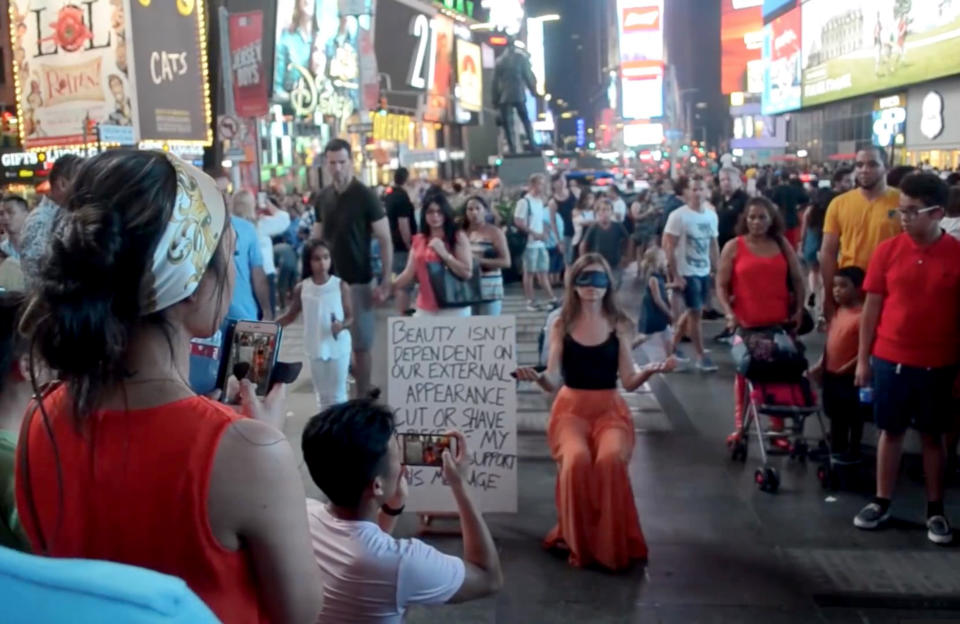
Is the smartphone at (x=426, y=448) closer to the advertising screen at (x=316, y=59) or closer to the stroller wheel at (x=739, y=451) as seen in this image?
the stroller wheel at (x=739, y=451)

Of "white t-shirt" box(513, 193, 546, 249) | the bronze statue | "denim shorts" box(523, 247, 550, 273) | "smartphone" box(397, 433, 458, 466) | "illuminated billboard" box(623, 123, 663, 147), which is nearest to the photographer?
"smartphone" box(397, 433, 458, 466)

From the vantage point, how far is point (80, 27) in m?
24.2

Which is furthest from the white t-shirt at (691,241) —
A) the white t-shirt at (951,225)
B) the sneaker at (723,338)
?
the white t-shirt at (951,225)

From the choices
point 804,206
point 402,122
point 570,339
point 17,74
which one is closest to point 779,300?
point 570,339

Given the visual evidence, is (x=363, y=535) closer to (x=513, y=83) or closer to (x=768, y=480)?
(x=768, y=480)

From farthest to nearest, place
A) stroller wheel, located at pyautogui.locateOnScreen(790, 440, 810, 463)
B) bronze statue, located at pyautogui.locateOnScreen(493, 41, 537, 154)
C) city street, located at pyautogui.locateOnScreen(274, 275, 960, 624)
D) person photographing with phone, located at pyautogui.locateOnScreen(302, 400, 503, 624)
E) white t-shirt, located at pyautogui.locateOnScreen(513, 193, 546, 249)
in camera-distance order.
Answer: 1. bronze statue, located at pyautogui.locateOnScreen(493, 41, 537, 154)
2. white t-shirt, located at pyautogui.locateOnScreen(513, 193, 546, 249)
3. stroller wheel, located at pyautogui.locateOnScreen(790, 440, 810, 463)
4. city street, located at pyautogui.locateOnScreen(274, 275, 960, 624)
5. person photographing with phone, located at pyautogui.locateOnScreen(302, 400, 503, 624)

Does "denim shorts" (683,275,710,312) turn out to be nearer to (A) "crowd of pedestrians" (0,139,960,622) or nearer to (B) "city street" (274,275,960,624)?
(A) "crowd of pedestrians" (0,139,960,622)

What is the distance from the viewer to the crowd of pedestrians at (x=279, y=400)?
1.41 m

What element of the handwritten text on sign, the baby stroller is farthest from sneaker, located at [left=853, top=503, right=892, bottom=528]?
the handwritten text on sign

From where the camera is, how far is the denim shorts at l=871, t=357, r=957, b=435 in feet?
17.7

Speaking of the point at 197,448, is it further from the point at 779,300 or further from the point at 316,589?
the point at 779,300

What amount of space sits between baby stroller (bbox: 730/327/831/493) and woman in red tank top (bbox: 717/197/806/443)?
10.3 inches

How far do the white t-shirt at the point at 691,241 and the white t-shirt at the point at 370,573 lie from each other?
26.0ft

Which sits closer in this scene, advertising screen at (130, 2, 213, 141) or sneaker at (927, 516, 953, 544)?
sneaker at (927, 516, 953, 544)
